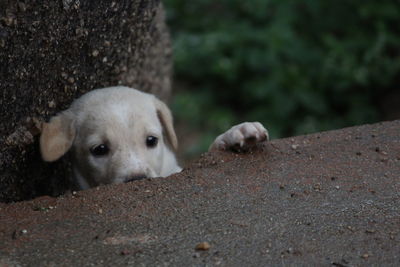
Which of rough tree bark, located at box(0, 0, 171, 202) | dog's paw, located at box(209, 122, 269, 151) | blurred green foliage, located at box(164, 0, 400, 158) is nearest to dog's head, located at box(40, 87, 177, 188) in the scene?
rough tree bark, located at box(0, 0, 171, 202)

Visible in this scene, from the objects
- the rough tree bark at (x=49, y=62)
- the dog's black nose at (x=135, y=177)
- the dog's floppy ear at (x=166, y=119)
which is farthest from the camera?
the dog's floppy ear at (x=166, y=119)

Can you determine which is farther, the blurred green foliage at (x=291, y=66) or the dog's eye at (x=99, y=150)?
the blurred green foliage at (x=291, y=66)

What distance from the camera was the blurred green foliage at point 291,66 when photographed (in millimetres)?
8445

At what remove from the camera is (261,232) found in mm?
3320

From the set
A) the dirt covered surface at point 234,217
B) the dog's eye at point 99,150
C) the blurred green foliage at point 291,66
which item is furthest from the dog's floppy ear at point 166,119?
the blurred green foliage at point 291,66

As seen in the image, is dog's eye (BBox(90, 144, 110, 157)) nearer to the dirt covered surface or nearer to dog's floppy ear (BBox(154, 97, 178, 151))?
dog's floppy ear (BBox(154, 97, 178, 151))

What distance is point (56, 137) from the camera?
467cm

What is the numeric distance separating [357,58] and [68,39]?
4.91 m

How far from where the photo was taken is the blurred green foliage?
845cm

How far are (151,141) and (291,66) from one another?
404 centimetres

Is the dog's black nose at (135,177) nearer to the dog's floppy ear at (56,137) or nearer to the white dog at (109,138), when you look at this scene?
the white dog at (109,138)

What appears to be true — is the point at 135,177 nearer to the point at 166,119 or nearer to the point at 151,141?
the point at 151,141

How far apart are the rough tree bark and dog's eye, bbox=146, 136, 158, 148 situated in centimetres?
62

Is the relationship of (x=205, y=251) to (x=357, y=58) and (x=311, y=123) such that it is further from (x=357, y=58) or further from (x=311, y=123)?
(x=357, y=58)
